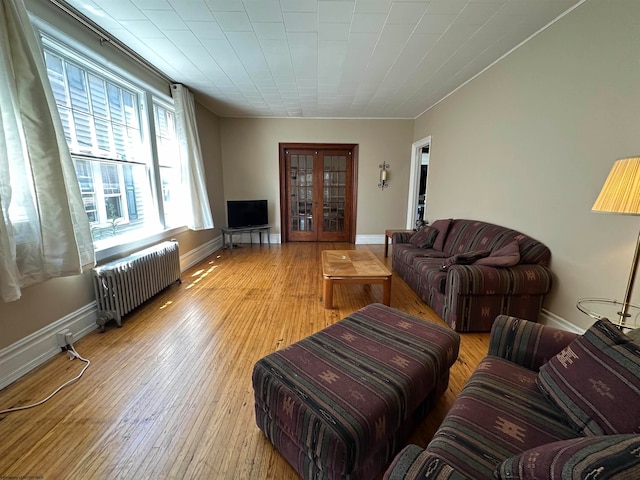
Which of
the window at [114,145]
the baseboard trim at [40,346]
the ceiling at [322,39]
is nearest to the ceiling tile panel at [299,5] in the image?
the ceiling at [322,39]

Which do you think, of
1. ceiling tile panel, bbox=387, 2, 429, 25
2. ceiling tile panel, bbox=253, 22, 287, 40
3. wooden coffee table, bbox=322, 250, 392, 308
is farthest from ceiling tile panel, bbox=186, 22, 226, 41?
wooden coffee table, bbox=322, 250, 392, 308

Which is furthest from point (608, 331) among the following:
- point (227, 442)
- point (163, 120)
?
point (163, 120)

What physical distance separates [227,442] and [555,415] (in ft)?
4.89

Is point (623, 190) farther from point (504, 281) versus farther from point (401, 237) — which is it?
point (401, 237)

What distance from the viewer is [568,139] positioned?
227 cm

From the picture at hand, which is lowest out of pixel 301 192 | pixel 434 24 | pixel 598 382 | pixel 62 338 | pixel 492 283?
pixel 62 338

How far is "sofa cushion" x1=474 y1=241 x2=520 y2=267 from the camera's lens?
241cm

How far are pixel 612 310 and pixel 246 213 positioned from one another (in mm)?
5327

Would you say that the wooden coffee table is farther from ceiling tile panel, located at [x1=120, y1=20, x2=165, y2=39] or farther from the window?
ceiling tile panel, located at [x1=120, y1=20, x2=165, y2=39]

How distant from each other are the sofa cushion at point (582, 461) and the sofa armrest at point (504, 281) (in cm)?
184

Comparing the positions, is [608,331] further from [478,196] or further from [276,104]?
[276,104]

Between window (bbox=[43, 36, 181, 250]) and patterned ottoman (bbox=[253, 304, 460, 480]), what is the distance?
240cm

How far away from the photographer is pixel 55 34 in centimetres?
217

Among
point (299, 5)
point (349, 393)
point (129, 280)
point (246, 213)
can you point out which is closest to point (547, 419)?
point (349, 393)
